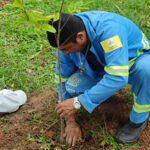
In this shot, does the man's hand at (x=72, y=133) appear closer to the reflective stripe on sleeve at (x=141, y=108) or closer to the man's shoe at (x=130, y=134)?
the man's shoe at (x=130, y=134)

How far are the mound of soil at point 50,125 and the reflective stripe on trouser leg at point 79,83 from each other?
0.74 feet

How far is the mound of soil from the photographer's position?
2078 millimetres

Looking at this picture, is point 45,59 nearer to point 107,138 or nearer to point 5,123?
point 5,123

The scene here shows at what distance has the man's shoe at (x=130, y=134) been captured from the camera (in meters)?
2.12

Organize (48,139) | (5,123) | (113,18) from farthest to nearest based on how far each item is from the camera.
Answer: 1. (5,123)
2. (48,139)
3. (113,18)

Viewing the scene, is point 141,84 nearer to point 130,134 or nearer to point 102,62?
point 102,62

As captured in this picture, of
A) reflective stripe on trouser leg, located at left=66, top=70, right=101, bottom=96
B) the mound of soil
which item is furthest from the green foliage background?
reflective stripe on trouser leg, located at left=66, top=70, right=101, bottom=96

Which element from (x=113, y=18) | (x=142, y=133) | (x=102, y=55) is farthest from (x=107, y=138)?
(x=113, y=18)

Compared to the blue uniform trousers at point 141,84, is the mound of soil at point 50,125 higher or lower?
lower

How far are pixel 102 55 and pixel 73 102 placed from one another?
42 cm

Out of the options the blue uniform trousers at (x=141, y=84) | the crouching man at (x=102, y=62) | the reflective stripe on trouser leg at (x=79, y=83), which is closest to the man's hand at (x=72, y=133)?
the crouching man at (x=102, y=62)

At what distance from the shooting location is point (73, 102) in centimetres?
185

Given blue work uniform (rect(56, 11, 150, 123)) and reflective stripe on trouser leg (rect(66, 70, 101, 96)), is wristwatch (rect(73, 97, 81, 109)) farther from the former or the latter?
reflective stripe on trouser leg (rect(66, 70, 101, 96))

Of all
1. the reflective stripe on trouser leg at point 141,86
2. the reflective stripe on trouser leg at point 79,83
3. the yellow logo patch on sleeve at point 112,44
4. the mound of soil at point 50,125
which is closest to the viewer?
the yellow logo patch on sleeve at point 112,44
